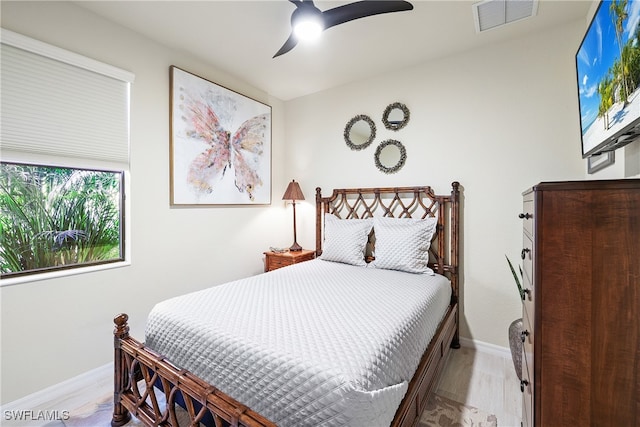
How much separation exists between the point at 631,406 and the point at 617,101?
1127mm

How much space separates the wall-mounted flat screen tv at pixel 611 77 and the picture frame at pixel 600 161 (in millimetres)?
89

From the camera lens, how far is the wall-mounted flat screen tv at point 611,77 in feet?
3.22

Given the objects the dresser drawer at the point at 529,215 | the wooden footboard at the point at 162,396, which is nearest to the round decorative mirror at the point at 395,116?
the dresser drawer at the point at 529,215

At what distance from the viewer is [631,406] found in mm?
802

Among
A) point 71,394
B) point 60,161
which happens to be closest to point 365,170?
point 60,161

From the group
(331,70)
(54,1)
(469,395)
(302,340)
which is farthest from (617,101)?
(54,1)

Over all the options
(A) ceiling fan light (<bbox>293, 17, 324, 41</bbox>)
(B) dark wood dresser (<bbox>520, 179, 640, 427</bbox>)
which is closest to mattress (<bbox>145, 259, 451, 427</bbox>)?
(B) dark wood dresser (<bbox>520, 179, 640, 427</bbox>)

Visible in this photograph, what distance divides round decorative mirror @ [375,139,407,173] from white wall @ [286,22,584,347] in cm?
6

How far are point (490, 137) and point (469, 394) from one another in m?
2.05

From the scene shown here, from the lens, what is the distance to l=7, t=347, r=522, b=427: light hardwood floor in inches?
65.2

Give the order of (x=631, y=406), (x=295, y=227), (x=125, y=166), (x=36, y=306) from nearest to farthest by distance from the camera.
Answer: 1. (x=631, y=406)
2. (x=36, y=306)
3. (x=125, y=166)
4. (x=295, y=227)

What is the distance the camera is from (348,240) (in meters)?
2.79

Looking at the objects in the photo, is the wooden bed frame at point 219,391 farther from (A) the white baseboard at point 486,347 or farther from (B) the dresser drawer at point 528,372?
(B) the dresser drawer at point 528,372

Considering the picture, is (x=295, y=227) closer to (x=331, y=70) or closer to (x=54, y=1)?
(x=331, y=70)
